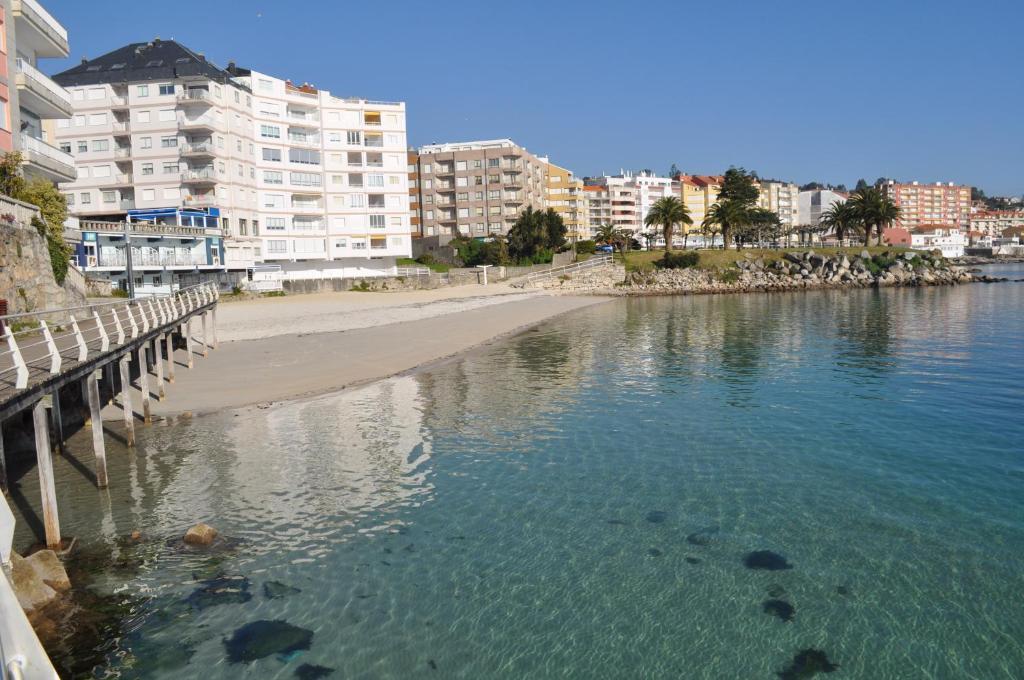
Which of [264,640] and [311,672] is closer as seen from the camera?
[311,672]

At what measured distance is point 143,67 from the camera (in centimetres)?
8231

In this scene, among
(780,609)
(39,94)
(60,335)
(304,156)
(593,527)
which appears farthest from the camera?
(304,156)

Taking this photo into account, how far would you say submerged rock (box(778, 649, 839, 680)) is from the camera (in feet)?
33.7

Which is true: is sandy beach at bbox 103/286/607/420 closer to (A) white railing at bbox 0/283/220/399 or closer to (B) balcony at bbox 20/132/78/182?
(A) white railing at bbox 0/283/220/399

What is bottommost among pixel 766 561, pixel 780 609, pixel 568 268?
pixel 780 609

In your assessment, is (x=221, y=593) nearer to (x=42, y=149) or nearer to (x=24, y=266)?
(x=24, y=266)

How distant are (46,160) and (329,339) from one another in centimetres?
1886

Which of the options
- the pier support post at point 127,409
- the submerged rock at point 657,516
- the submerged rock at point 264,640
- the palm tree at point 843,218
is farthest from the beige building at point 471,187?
the submerged rock at point 264,640

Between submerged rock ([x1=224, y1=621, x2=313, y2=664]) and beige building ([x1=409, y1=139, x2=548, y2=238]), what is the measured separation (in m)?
118

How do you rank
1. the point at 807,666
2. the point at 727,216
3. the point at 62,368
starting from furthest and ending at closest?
the point at 727,216 → the point at 62,368 → the point at 807,666

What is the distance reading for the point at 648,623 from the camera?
38.4 feet

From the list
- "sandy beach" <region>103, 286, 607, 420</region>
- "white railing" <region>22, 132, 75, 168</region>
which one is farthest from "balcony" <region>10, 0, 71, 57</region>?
"sandy beach" <region>103, 286, 607, 420</region>

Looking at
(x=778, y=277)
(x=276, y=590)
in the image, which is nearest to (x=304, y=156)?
(x=778, y=277)

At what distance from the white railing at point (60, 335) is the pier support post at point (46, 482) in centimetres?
88
